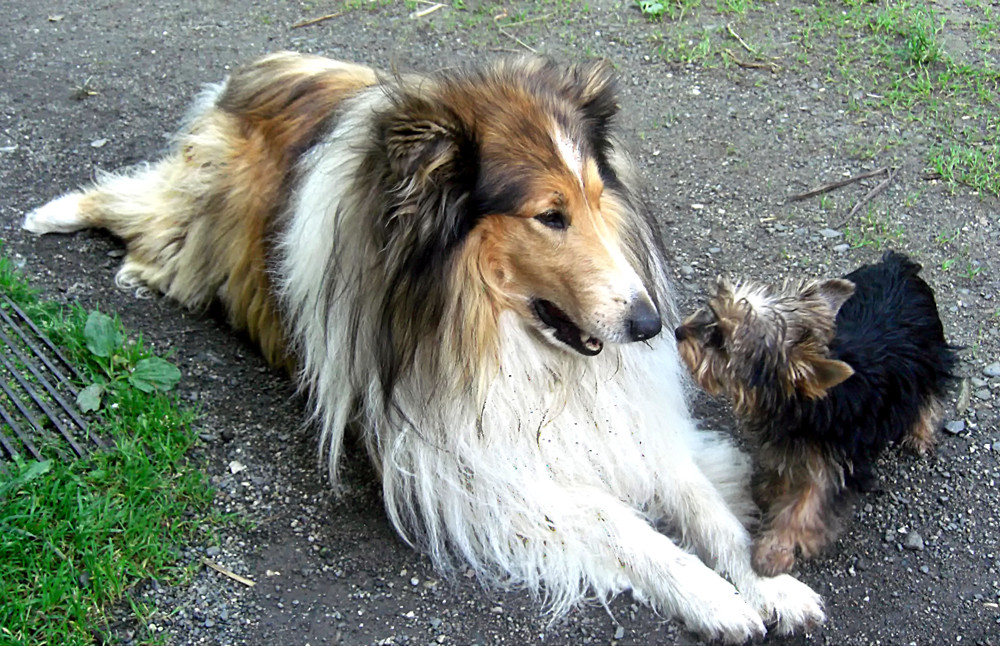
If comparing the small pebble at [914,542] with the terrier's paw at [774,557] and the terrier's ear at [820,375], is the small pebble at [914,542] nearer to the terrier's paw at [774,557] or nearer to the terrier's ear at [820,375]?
the terrier's paw at [774,557]

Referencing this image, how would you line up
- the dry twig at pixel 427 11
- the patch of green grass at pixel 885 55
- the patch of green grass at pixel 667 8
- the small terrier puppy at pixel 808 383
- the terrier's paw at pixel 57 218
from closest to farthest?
1. the small terrier puppy at pixel 808 383
2. the terrier's paw at pixel 57 218
3. the patch of green grass at pixel 885 55
4. the patch of green grass at pixel 667 8
5. the dry twig at pixel 427 11

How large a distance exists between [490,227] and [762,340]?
2.96ft

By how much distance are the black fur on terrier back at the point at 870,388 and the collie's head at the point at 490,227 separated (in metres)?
0.63

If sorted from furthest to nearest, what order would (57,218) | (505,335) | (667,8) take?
(667,8), (57,218), (505,335)

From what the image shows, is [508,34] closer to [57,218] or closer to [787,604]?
[57,218]

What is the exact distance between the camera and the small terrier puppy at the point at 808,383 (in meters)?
2.95

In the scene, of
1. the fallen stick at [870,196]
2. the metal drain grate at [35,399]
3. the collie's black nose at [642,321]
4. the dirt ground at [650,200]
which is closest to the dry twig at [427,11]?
the dirt ground at [650,200]

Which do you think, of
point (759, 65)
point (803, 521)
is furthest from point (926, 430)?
point (759, 65)

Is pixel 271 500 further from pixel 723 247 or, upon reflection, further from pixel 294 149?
pixel 723 247

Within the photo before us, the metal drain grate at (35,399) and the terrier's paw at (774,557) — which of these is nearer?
the terrier's paw at (774,557)

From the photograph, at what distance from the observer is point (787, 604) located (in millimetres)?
2932

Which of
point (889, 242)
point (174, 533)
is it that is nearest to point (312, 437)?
point (174, 533)

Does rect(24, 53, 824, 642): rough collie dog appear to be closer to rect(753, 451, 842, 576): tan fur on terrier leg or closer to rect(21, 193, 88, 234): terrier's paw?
rect(753, 451, 842, 576): tan fur on terrier leg

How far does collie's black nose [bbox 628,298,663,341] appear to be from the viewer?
2.72 meters
